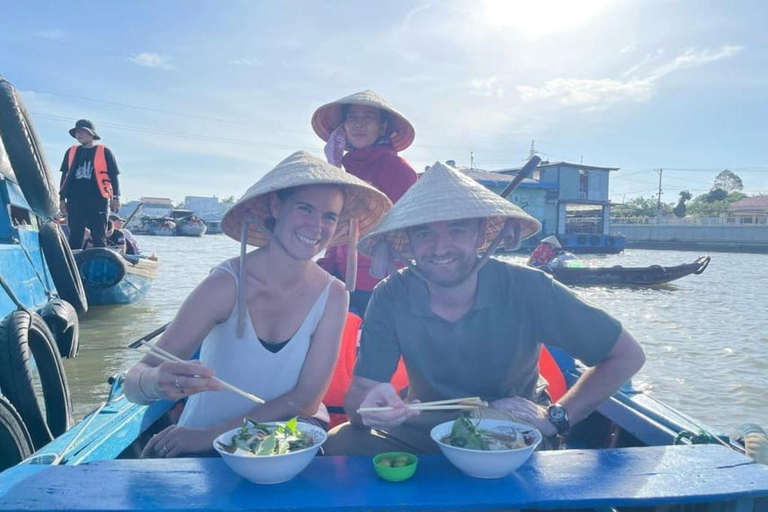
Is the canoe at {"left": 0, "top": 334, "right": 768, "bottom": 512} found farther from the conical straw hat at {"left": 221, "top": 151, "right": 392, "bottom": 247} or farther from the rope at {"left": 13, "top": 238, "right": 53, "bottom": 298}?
the rope at {"left": 13, "top": 238, "right": 53, "bottom": 298}

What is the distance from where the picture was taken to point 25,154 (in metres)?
3.96

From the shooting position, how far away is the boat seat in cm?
264

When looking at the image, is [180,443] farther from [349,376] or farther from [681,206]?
[681,206]

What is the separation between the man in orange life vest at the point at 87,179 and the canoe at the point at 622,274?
10509mm

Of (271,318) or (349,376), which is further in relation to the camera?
(349,376)

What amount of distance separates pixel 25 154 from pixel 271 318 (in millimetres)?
3173

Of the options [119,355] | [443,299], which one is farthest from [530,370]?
[119,355]

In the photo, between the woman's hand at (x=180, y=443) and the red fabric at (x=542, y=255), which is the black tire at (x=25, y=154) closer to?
the woman's hand at (x=180, y=443)

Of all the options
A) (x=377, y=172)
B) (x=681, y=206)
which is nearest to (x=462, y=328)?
(x=377, y=172)

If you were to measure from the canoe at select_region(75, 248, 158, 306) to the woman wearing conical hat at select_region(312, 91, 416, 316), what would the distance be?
19.3 ft

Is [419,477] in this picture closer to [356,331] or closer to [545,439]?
[545,439]

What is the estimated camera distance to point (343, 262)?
3.49m

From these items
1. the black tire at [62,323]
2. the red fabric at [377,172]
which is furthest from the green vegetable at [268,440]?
the black tire at [62,323]

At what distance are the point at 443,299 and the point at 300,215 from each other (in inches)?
24.6
